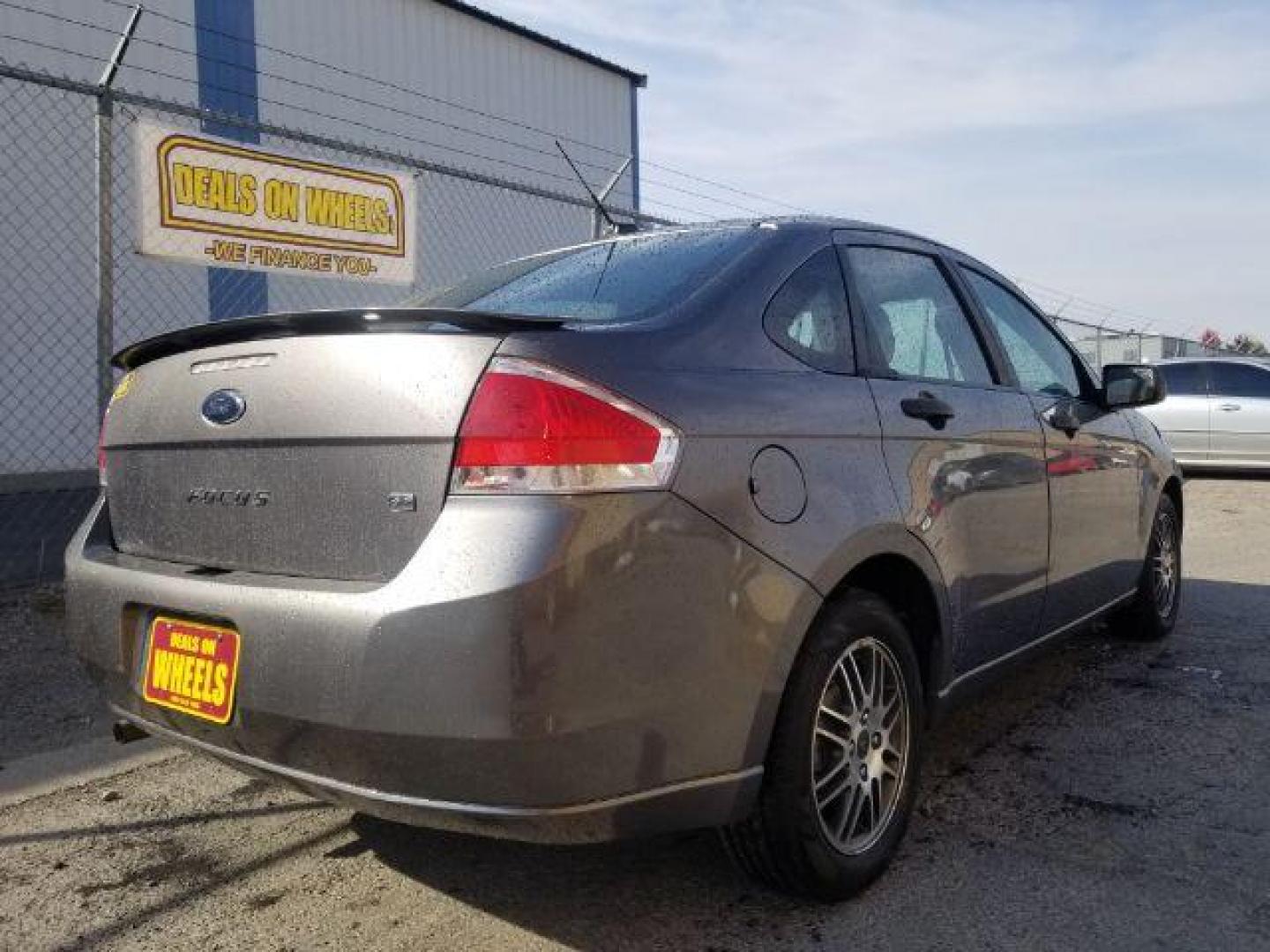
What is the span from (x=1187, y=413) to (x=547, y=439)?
40.7 ft

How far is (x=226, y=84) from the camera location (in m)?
10.5

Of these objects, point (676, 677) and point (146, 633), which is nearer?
point (676, 677)

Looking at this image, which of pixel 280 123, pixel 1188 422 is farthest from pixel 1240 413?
pixel 280 123

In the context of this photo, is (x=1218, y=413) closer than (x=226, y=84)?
No

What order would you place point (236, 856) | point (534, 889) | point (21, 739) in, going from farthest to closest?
point (21, 739), point (236, 856), point (534, 889)

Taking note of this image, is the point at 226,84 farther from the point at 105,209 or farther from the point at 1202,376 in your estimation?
the point at 1202,376

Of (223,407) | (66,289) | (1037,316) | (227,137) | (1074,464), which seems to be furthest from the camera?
(227,137)

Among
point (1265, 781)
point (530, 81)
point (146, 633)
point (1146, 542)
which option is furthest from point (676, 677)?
point (530, 81)

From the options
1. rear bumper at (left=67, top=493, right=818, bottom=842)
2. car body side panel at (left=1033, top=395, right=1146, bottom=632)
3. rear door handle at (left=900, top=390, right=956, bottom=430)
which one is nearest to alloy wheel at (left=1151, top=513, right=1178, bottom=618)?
car body side panel at (left=1033, top=395, right=1146, bottom=632)

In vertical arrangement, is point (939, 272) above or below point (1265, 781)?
above

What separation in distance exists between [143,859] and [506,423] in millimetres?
1768

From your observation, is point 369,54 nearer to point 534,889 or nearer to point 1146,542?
point 1146,542

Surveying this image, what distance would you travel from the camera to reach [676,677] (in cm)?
203

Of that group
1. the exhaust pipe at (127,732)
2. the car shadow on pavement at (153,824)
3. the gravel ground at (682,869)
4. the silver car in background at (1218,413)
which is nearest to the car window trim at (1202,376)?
the silver car in background at (1218,413)
